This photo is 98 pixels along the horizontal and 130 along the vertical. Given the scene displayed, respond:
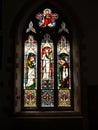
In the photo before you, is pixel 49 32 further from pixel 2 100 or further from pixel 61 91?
pixel 2 100

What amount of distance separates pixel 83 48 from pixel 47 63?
1023 mm

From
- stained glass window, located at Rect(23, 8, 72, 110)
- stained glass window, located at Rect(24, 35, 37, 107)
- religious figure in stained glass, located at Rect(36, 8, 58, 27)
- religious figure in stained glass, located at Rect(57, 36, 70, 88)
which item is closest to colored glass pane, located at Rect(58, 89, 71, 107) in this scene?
stained glass window, located at Rect(23, 8, 72, 110)

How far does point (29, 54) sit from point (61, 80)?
1067mm

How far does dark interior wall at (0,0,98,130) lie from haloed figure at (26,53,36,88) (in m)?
0.62

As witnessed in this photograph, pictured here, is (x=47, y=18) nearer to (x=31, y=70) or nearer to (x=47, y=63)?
(x=47, y=63)

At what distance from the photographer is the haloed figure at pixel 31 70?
592 centimetres

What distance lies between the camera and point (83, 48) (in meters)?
5.63

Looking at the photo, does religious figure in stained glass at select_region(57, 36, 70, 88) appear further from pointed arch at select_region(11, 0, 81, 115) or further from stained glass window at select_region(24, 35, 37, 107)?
stained glass window at select_region(24, 35, 37, 107)

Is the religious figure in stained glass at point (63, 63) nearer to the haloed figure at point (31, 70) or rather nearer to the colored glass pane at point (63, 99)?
the colored glass pane at point (63, 99)

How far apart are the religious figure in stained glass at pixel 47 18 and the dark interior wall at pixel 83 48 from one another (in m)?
0.56

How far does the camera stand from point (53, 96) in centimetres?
586

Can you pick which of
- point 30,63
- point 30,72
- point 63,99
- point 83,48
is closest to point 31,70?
point 30,72

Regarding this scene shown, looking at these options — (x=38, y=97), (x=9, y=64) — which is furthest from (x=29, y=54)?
(x=38, y=97)

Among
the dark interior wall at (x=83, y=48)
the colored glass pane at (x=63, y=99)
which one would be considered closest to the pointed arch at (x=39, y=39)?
the colored glass pane at (x=63, y=99)
